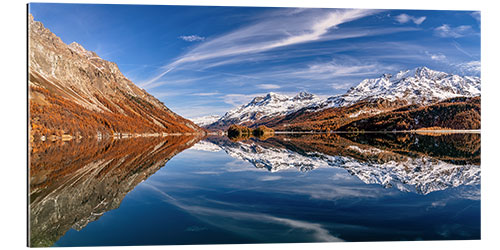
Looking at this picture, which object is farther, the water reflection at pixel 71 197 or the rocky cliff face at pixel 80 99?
the rocky cliff face at pixel 80 99

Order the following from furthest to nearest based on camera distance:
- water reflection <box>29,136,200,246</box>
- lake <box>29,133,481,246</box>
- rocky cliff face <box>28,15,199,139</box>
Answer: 1. rocky cliff face <box>28,15,199,139</box>
2. water reflection <box>29,136,200,246</box>
3. lake <box>29,133,481,246</box>

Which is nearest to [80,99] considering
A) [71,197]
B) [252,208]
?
[71,197]

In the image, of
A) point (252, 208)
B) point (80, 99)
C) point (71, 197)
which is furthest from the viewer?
point (80, 99)

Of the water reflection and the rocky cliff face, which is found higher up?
the rocky cliff face

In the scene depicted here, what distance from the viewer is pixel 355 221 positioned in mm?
7047

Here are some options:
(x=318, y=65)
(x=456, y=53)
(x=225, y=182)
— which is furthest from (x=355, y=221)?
(x=318, y=65)

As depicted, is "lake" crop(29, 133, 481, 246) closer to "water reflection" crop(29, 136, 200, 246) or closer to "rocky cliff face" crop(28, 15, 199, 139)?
"water reflection" crop(29, 136, 200, 246)

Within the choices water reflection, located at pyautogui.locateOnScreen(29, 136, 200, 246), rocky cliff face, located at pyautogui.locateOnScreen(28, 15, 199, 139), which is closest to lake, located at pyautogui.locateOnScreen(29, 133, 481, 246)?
water reflection, located at pyautogui.locateOnScreen(29, 136, 200, 246)

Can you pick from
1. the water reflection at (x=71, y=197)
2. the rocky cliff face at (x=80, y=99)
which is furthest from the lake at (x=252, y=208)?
the rocky cliff face at (x=80, y=99)

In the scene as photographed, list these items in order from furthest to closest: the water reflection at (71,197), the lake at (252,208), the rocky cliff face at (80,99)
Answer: the rocky cliff face at (80,99) → the water reflection at (71,197) → the lake at (252,208)

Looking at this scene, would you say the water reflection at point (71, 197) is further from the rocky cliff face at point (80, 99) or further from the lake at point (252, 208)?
the rocky cliff face at point (80, 99)

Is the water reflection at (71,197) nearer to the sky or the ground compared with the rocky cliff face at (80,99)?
nearer to the ground

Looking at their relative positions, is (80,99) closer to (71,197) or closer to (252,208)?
(71,197)
